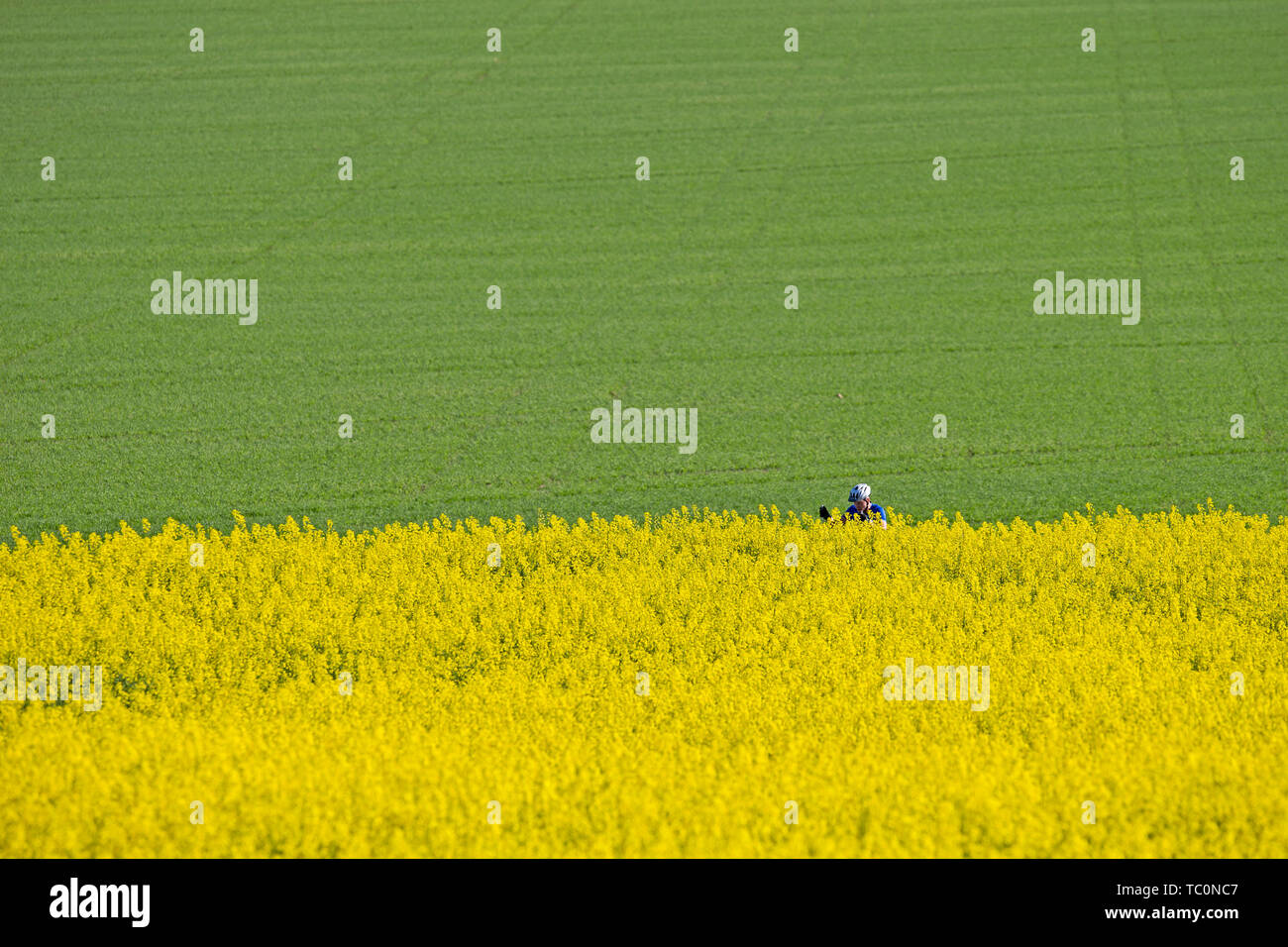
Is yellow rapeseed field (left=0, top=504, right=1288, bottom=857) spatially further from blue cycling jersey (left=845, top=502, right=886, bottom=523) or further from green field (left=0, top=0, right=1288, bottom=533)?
green field (left=0, top=0, right=1288, bottom=533)

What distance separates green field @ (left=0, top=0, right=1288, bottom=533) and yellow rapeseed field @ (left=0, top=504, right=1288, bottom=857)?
2.39 meters

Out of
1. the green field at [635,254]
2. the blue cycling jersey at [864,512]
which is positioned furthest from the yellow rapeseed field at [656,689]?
the green field at [635,254]

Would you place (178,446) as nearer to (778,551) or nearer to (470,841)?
(778,551)

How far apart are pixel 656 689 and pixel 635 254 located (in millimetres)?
16829

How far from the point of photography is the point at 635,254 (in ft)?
88.6

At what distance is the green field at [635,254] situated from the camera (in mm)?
18781

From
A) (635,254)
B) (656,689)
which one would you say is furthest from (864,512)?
(635,254)

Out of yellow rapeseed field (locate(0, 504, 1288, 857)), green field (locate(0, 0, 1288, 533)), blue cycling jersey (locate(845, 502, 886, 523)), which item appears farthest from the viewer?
green field (locate(0, 0, 1288, 533))

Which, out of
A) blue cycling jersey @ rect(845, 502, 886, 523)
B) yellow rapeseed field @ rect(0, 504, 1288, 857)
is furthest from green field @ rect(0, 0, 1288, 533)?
yellow rapeseed field @ rect(0, 504, 1288, 857)

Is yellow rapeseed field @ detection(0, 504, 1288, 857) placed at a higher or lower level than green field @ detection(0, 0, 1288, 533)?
lower

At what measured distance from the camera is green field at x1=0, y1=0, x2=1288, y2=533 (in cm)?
1878

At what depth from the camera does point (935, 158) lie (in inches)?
1217

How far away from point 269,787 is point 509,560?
5.90 meters

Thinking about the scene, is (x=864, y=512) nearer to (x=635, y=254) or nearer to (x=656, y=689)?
(x=656, y=689)
